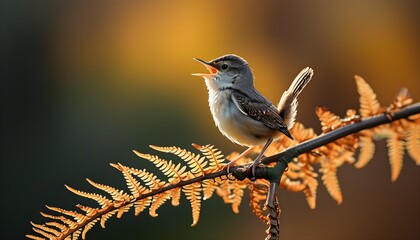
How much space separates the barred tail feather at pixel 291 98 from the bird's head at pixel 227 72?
0.21 metres

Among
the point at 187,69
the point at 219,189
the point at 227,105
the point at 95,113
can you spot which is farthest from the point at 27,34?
the point at 219,189

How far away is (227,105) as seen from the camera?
1.51 metres

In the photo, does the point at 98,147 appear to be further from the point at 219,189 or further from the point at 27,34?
the point at 219,189

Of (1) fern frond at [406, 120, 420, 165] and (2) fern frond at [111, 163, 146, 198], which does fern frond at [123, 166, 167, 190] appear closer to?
(2) fern frond at [111, 163, 146, 198]

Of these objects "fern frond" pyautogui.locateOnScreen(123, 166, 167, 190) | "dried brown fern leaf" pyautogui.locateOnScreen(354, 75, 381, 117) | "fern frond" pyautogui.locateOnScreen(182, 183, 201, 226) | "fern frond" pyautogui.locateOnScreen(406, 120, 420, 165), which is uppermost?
"dried brown fern leaf" pyautogui.locateOnScreen(354, 75, 381, 117)

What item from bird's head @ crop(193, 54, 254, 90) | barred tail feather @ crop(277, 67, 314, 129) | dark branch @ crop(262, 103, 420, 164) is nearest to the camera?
dark branch @ crop(262, 103, 420, 164)

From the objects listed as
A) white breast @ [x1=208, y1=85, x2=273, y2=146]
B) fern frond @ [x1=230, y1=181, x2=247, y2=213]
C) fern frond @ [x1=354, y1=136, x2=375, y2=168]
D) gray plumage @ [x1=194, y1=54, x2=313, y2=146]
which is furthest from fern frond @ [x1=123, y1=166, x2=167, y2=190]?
white breast @ [x1=208, y1=85, x2=273, y2=146]

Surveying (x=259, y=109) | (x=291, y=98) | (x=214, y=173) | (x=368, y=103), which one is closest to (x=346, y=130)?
(x=368, y=103)

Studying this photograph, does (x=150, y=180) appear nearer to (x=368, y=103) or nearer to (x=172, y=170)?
(x=172, y=170)

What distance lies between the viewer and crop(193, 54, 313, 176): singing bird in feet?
4.44

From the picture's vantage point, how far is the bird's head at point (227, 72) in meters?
1.57

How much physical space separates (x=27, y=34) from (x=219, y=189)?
186 inches

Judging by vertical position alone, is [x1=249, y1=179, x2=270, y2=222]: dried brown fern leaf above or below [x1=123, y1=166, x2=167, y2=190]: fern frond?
below

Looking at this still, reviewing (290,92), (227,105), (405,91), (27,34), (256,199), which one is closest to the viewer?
(405,91)
